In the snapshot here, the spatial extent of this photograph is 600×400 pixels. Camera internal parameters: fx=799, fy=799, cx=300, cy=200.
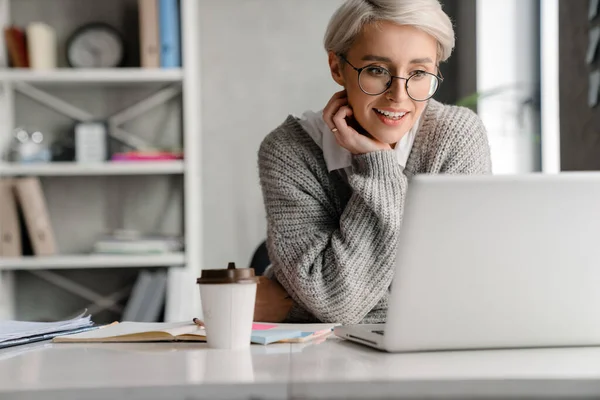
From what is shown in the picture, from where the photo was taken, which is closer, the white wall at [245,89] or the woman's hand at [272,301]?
the woman's hand at [272,301]

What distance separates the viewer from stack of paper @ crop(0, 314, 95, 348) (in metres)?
1.09

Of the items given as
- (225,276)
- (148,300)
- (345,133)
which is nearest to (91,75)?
(148,300)

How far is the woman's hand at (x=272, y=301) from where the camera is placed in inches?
64.2

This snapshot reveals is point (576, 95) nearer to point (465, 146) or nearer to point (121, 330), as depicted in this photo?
point (465, 146)

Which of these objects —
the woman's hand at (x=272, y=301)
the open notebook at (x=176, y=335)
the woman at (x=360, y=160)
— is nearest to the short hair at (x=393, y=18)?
the woman at (x=360, y=160)

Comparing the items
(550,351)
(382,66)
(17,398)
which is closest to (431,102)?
(382,66)

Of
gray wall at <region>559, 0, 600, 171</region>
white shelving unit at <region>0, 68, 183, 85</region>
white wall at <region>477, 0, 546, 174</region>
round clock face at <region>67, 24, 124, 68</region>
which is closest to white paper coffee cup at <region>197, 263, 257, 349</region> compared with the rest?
gray wall at <region>559, 0, 600, 171</region>

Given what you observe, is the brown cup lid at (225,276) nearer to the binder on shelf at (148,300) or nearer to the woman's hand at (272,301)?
the woman's hand at (272,301)

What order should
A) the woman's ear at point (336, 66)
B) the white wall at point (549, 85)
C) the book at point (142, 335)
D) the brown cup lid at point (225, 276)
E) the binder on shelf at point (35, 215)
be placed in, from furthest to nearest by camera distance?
the white wall at point (549, 85) < the binder on shelf at point (35, 215) < the woman's ear at point (336, 66) < the book at point (142, 335) < the brown cup lid at point (225, 276)

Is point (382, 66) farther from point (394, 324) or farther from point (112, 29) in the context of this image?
point (112, 29)

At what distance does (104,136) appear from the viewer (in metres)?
3.17

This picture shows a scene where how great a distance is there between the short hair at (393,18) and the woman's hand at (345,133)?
4.9 inches

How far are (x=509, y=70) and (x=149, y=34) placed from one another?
149 cm

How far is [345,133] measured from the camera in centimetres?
Result: 163
